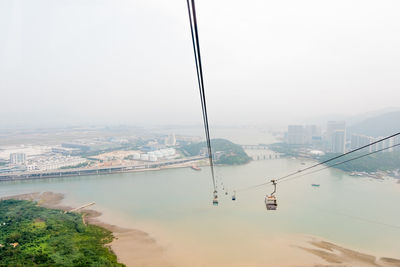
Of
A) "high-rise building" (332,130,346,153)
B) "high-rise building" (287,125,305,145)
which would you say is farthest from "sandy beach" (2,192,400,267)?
"high-rise building" (287,125,305,145)

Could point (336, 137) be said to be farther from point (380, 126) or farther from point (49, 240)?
point (49, 240)

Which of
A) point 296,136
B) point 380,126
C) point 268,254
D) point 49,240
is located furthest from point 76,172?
point 380,126

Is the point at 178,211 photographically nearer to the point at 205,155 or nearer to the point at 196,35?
the point at 196,35

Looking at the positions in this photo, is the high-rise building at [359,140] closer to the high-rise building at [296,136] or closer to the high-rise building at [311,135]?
the high-rise building at [311,135]

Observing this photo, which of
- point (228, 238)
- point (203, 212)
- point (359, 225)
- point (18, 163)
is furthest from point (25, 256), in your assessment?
point (18, 163)

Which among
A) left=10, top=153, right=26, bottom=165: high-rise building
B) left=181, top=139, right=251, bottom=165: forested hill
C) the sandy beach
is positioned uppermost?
left=10, top=153, right=26, bottom=165: high-rise building

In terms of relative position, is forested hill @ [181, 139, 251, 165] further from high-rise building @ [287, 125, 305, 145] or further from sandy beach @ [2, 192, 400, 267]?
sandy beach @ [2, 192, 400, 267]
